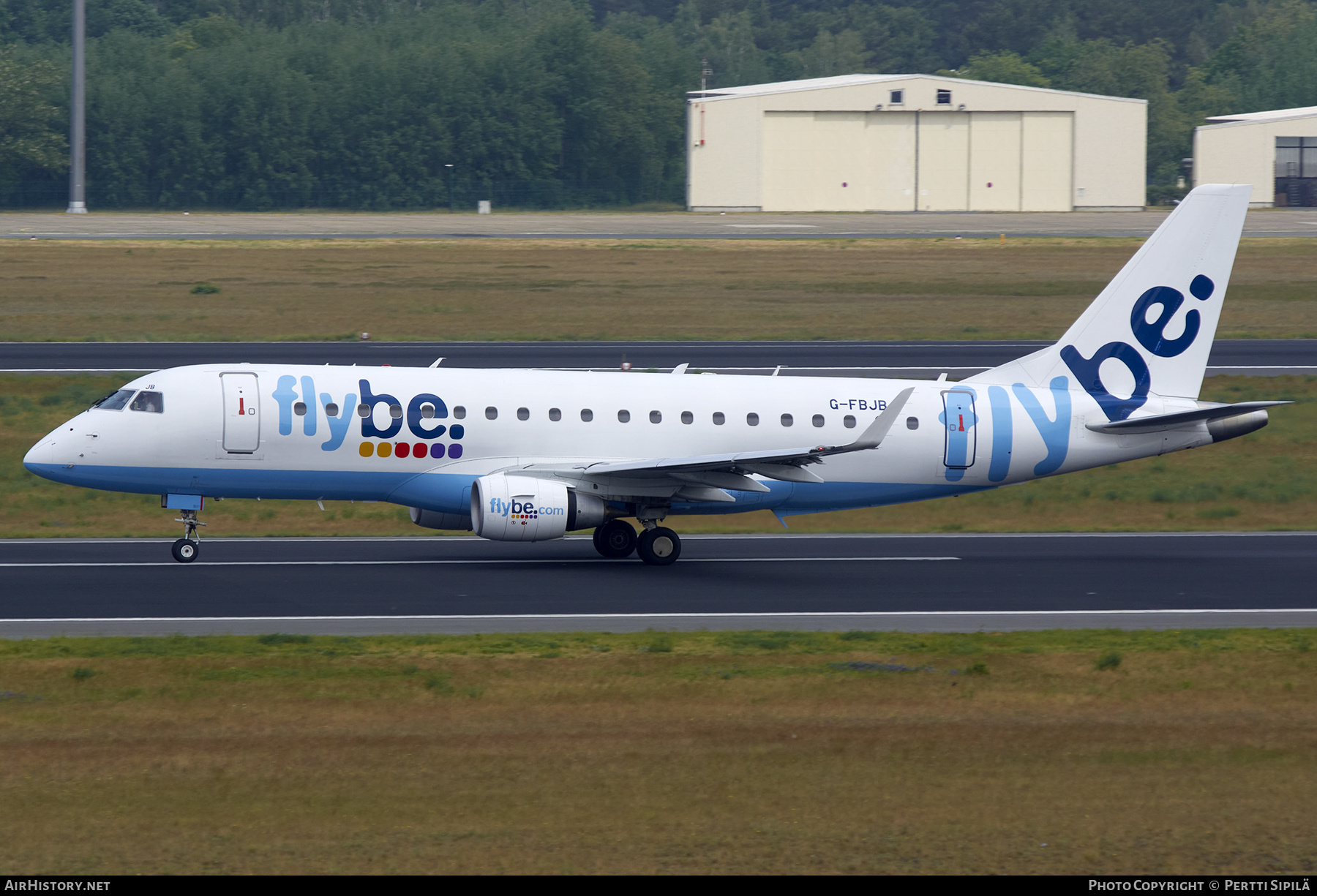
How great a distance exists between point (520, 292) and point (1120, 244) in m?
40.8

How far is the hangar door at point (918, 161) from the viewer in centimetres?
12825

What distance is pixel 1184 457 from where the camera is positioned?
42.3m

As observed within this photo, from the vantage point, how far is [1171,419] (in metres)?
30.5

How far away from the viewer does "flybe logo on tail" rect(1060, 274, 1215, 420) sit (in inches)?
1251

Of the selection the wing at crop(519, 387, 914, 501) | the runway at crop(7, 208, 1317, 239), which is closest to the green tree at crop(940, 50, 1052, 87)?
the runway at crop(7, 208, 1317, 239)

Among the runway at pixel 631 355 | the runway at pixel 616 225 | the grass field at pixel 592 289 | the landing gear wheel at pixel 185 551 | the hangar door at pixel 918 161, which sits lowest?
the landing gear wheel at pixel 185 551

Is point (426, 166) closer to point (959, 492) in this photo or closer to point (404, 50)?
point (404, 50)

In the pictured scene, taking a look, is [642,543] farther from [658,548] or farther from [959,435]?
[959,435]

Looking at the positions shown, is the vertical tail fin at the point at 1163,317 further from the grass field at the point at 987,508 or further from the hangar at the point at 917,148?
the hangar at the point at 917,148

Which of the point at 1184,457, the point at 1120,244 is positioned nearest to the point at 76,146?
the point at 1120,244

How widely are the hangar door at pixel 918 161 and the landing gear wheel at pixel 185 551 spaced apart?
104 meters

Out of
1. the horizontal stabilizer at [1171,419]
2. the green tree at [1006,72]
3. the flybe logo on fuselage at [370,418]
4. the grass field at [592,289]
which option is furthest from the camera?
the green tree at [1006,72]

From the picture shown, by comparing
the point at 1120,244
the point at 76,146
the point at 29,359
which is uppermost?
the point at 76,146

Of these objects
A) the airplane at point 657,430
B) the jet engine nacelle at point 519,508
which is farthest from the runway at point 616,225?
the jet engine nacelle at point 519,508
